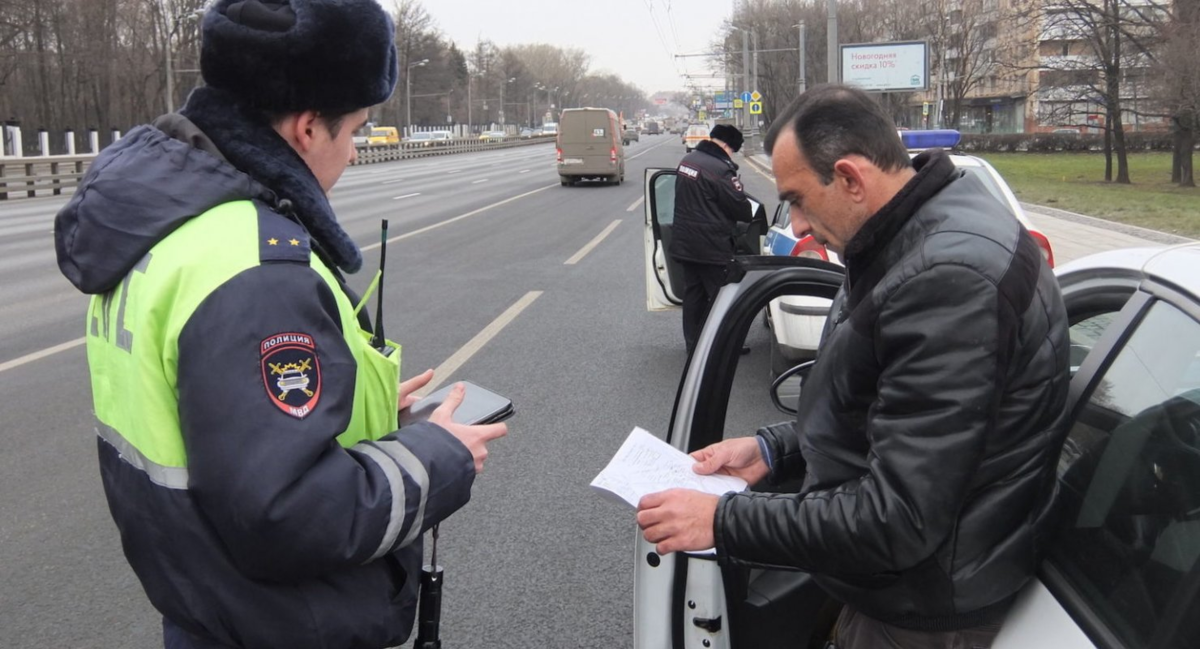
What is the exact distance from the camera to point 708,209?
7617mm

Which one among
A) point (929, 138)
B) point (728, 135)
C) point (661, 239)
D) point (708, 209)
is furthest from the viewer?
point (661, 239)

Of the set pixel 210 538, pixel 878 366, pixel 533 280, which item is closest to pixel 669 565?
pixel 878 366

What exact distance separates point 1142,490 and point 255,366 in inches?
56.8

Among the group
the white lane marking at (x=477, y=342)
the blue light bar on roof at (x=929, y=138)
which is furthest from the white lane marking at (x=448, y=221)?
the blue light bar on roof at (x=929, y=138)

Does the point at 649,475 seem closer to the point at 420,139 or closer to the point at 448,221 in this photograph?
the point at 448,221

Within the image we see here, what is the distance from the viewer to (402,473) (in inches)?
62.3

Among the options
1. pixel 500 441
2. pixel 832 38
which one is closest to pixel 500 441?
pixel 500 441

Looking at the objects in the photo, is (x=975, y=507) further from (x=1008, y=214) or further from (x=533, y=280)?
(x=533, y=280)

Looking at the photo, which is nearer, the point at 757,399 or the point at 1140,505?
Result: the point at 1140,505

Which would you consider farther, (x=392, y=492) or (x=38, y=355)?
(x=38, y=355)

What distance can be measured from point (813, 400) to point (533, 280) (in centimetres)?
1044

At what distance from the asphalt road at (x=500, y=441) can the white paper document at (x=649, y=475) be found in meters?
1.50

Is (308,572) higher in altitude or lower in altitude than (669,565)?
higher

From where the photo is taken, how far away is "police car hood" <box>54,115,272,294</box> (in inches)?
59.5
